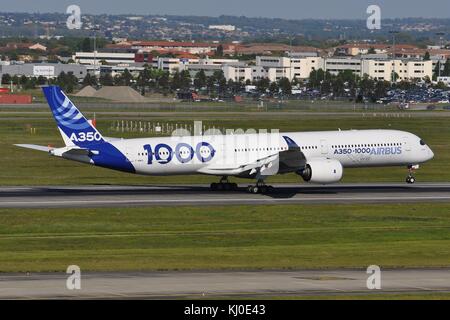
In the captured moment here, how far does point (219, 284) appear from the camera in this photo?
46.5 meters

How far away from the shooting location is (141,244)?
60.7 metres

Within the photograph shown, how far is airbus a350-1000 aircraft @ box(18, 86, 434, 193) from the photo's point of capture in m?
79.6

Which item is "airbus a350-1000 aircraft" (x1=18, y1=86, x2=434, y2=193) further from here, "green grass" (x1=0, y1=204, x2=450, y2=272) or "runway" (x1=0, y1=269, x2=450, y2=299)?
"runway" (x1=0, y1=269, x2=450, y2=299)

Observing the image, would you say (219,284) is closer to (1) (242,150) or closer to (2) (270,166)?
(2) (270,166)

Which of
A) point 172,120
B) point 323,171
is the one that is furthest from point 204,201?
point 172,120

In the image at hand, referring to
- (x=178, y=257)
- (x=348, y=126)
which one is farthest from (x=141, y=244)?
(x=348, y=126)

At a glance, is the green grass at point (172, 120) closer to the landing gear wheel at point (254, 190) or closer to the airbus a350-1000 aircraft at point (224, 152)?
the airbus a350-1000 aircraft at point (224, 152)

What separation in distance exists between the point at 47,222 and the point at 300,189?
2379 centimetres

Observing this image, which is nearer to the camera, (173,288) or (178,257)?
(173,288)

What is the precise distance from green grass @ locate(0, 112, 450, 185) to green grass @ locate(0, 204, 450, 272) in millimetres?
20103

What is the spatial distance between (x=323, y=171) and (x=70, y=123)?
17969mm
